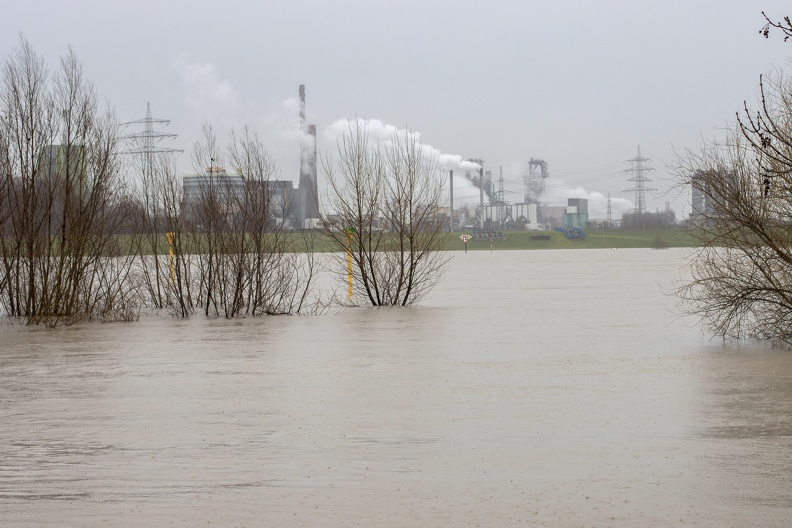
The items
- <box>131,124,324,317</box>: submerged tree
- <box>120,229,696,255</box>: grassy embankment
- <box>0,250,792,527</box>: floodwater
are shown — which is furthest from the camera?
<box>120,229,696,255</box>: grassy embankment

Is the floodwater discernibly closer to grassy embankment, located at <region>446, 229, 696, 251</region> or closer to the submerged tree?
the submerged tree

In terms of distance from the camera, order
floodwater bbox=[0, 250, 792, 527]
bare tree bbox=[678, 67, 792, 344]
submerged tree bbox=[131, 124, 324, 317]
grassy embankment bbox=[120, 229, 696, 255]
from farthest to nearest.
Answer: grassy embankment bbox=[120, 229, 696, 255] < submerged tree bbox=[131, 124, 324, 317] < bare tree bbox=[678, 67, 792, 344] < floodwater bbox=[0, 250, 792, 527]

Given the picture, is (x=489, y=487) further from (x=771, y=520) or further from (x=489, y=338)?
(x=489, y=338)

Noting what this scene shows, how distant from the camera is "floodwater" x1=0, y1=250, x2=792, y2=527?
8.10m

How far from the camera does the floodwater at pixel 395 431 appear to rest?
8.10 metres

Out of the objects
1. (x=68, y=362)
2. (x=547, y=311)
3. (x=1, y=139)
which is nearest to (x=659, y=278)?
(x=547, y=311)

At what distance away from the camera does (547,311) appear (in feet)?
98.3

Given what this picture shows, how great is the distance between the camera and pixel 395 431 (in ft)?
37.3

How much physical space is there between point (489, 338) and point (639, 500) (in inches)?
553

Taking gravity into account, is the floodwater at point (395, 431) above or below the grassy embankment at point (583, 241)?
below

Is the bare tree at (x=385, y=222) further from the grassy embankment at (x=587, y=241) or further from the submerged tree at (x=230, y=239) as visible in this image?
the grassy embankment at (x=587, y=241)

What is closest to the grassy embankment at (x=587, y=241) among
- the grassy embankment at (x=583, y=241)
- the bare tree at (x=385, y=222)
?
the grassy embankment at (x=583, y=241)

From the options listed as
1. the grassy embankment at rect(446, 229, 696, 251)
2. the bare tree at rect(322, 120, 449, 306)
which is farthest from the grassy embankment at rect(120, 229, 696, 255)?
the bare tree at rect(322, 120, 449, 306)

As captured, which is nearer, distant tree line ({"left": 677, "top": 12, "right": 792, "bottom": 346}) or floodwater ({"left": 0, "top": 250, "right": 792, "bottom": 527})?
floodwater ({"left": 0, "top": 250, "right": 792, "bottom": 527})
